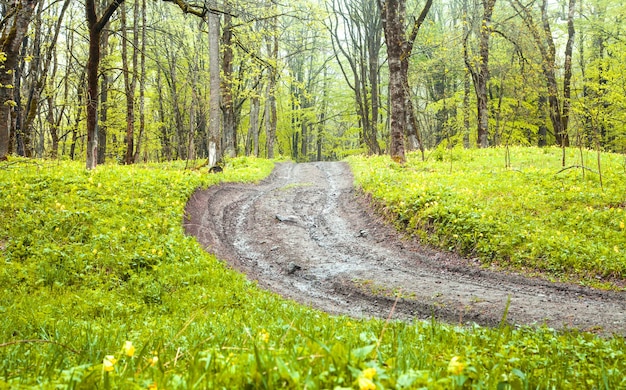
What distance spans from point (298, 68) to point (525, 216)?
41.5 meters

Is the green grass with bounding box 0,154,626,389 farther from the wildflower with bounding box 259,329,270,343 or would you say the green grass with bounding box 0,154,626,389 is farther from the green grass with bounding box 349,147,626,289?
the green grass with bounding box 349,147,626,289

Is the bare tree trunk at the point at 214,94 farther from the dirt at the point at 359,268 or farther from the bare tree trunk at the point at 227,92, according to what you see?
the bare tree trunk at the point at 227,92

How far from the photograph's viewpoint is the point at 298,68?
48875 millimetres

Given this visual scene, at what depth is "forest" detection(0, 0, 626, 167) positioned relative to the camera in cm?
1658

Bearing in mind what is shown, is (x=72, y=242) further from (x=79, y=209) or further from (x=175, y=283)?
(x=175, y=283)

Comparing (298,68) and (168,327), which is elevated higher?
(298,68)

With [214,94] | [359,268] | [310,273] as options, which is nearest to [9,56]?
[214,94]

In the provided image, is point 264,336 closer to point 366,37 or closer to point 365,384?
point 365,384

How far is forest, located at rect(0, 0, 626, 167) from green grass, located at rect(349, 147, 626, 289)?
2550 mm

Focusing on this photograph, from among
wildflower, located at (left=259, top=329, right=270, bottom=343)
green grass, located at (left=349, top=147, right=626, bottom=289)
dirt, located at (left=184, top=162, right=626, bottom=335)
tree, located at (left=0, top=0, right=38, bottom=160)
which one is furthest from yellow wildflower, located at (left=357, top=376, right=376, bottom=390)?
tree, located at (left=0, top=0, right=38, bottom=160)

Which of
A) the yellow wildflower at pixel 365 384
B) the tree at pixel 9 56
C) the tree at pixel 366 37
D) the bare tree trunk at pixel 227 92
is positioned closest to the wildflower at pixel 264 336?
the yellow wildflower at pixel 365 384

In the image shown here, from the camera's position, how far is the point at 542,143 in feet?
111

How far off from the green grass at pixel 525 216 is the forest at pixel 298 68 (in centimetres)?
255

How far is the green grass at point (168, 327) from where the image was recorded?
1964mm
